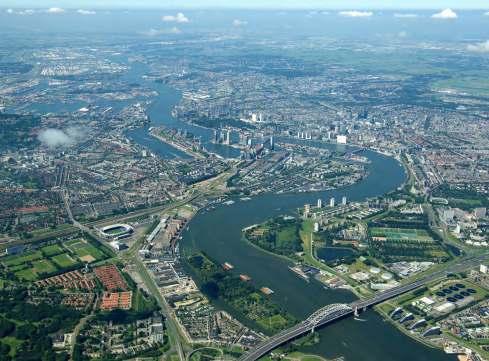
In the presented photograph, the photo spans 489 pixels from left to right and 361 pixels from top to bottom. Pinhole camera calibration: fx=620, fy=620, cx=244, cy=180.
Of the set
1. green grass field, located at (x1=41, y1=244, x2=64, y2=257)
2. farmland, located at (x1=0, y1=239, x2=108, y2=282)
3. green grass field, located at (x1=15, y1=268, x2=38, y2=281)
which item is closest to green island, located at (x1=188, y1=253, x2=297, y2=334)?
farmland, located at (x1=0, y1=239, x2=108, y2=282)

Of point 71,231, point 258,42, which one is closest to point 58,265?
point 71,231

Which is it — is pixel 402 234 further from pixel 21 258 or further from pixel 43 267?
pixel 21 258

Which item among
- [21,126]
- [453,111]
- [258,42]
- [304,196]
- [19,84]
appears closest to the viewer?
[304,196]

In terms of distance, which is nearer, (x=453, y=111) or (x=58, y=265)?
(x=58, y=265)

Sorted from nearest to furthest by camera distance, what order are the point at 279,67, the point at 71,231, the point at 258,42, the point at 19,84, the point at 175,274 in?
1. the point at 175,274
2. the point at 71,231
3. the point at 19,84
4. the point at 279,67
5. the point at 258,42

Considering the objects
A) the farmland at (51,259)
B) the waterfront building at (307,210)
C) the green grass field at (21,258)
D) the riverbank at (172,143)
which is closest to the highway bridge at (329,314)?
the waterfront building at (307,210)

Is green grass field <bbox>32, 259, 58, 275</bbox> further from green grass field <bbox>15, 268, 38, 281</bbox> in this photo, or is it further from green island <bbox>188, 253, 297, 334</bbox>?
green island <bbox>188, 253, 297, 334</bbox>

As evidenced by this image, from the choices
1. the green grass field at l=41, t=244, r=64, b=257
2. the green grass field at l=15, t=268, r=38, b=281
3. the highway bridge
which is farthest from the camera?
the green grass field at l=41, t=244, r=64, b=257

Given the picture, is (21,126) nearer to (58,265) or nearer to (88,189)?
(88,189)
